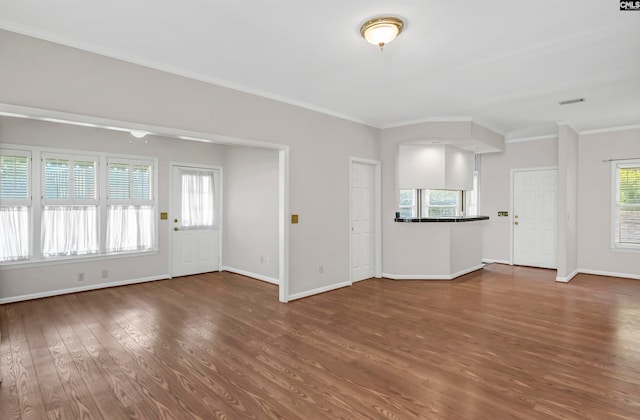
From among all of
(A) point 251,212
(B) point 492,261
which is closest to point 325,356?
(A) point 251,212

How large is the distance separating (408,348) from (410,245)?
3.04 metres

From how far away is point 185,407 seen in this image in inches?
89.1

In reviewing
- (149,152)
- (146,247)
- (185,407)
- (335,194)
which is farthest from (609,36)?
(146,247)

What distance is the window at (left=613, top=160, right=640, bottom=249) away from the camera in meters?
6.00

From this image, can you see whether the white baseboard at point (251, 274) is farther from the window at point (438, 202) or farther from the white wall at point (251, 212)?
the window at point (438, 202)

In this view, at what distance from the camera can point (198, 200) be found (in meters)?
6.65

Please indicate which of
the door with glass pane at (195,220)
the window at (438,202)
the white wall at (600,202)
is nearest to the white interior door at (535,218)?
the white wall at (600,202)

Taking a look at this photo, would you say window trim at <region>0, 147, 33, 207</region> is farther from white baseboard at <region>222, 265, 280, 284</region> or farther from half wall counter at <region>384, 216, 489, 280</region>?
half wall counter at <region>384, 216, 489, 280</region>

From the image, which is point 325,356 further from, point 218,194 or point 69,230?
point 218,194

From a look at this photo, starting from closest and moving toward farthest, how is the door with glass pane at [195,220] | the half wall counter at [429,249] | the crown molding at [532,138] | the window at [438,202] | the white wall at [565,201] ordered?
the white wall at [565,201] < the half wall counter at [429,249] < the door with glass pane at [195,220] < the crown molding at [532,138] < the window at [438,202]

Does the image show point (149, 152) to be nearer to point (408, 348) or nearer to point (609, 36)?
point (408, 348)

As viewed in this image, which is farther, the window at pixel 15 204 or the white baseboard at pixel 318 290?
the white baseboard at pixel 318 290

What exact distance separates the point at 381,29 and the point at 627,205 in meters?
6.20

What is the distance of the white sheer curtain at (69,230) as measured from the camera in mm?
5008
